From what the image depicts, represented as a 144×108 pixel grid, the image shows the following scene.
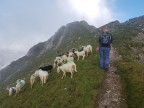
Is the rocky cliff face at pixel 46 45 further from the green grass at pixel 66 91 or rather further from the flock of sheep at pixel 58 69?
the green grass at pixel 66 91

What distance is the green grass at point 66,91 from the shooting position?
31769 mm

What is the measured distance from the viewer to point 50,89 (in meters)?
36.5

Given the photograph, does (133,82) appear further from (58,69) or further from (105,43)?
(58,69)

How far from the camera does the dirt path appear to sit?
98.9 feet

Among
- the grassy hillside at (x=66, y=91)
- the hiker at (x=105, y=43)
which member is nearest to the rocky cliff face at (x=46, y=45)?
the grassy hillside at (x=66, y=91)

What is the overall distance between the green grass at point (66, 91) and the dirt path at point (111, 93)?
25.8 inches

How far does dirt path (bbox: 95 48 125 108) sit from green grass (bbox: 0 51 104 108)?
66cm

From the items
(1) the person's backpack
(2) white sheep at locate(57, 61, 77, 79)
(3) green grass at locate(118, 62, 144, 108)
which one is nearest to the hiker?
(1) the person's backpack

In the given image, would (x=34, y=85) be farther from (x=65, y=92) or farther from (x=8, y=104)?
(x=65, y=92)

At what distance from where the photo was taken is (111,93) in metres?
32.1

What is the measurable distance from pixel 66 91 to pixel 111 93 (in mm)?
5177

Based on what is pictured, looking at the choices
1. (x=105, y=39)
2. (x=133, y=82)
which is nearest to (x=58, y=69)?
(x=105, y=39)

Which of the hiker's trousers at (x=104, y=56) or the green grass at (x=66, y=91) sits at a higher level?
the hiker's trousers at (x=104, y=56)

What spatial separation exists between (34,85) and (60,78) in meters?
4.13
